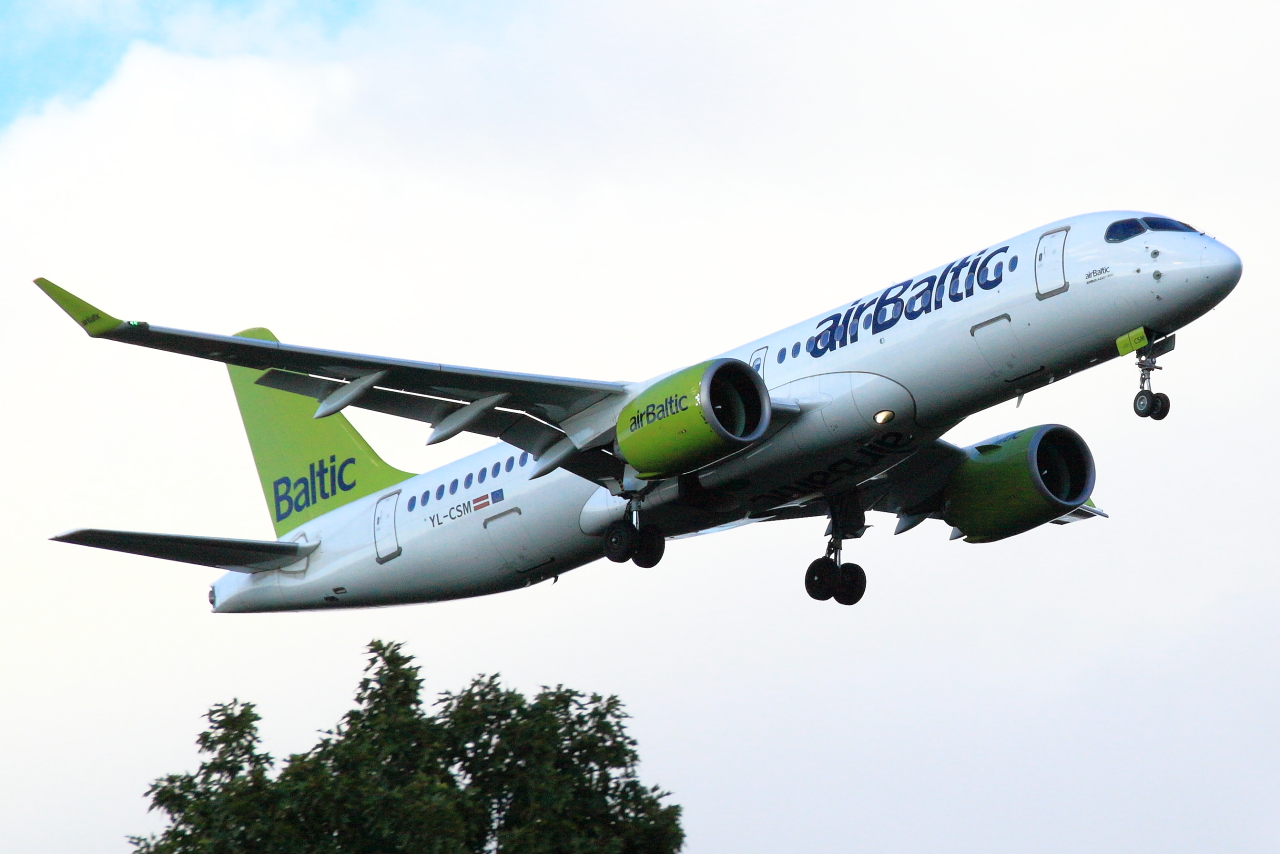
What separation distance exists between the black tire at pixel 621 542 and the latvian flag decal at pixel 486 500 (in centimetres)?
282

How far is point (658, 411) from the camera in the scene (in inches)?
1070

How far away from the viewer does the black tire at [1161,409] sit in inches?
998

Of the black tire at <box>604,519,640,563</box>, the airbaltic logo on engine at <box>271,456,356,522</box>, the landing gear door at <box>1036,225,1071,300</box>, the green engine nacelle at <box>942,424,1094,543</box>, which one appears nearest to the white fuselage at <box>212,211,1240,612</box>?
the landing gear door at <box>1036,225,1071,300</box>

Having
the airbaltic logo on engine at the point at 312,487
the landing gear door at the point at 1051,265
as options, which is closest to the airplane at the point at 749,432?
the landing gear door at the point at 1051,265

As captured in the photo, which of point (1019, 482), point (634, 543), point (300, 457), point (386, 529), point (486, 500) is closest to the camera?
point (634, 543)

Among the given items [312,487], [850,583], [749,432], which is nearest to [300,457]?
[312,487]

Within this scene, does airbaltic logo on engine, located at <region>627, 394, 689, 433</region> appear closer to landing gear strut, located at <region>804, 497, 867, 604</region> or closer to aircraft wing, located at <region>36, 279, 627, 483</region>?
aircraft wing, located at <region>36, 279, 627, 483</region>

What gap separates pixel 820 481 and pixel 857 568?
15.9 ft

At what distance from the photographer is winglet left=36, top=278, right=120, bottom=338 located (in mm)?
24141

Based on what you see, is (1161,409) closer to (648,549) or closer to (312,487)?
(648,549)

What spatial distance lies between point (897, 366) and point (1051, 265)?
2.66m

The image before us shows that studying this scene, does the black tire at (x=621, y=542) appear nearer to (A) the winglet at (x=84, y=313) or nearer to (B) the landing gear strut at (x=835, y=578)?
(B) the landing gear strut at (x=835, y=578)

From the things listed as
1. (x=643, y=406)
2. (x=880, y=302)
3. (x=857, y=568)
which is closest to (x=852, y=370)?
(x=880, y=302)

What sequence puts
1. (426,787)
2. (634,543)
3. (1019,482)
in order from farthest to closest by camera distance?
(1019,482), (634,543), (426,787)
